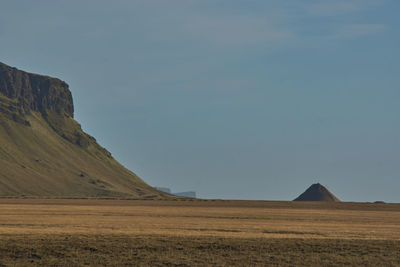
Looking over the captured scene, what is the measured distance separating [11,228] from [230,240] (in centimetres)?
2035

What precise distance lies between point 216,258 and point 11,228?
74.5ft

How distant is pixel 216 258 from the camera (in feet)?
127

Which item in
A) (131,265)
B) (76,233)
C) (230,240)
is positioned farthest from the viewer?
(76,233)

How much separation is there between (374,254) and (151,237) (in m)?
16.5

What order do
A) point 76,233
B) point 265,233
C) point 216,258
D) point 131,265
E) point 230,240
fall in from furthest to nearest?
point 265,233 < point 76,233 < point 230,240 < point 216,258 < point 131,265

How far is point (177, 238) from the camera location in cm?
4603

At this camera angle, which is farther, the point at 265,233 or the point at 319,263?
the point at 265,233

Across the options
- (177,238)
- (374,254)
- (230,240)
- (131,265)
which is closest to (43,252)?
(131,265)

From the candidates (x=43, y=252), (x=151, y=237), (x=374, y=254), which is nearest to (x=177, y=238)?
(x=151, y=237)

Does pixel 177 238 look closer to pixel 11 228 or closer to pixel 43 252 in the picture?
pixel 43 252

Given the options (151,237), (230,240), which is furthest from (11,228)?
(230,240)

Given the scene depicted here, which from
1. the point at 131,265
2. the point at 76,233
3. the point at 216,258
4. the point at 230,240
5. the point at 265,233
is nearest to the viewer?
the point at 131,265

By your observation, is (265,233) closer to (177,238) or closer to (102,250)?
(177,238)

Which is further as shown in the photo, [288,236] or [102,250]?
[288,236]
